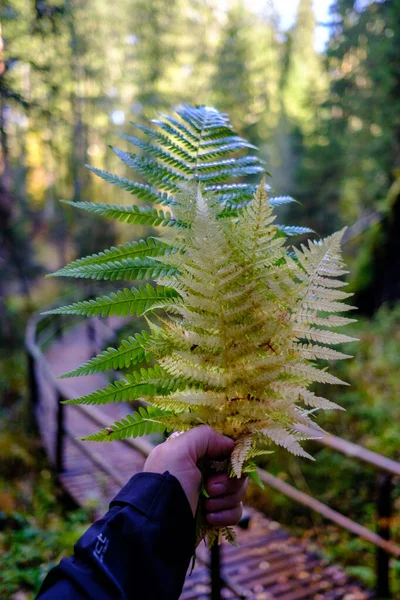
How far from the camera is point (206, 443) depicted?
48.5 inches

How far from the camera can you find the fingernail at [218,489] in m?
1.28

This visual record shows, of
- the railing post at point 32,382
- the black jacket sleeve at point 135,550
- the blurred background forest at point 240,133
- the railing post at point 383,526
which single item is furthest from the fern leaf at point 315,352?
the railing post at point 32,382

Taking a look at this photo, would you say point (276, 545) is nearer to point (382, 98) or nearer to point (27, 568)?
point (27, 568)

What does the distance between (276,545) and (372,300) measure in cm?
889

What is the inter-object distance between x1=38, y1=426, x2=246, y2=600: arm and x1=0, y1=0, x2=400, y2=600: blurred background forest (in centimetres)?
80

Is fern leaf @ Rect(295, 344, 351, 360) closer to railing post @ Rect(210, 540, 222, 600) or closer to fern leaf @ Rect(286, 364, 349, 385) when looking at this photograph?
fern leaf @ Rect(286, 364, 349, 385)

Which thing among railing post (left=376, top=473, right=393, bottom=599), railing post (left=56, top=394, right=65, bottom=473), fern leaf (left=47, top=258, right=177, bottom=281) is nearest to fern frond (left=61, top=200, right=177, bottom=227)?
fern leaf (left=47, top=258, right=177, bottom=281)

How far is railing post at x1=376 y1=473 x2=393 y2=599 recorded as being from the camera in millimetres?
4402

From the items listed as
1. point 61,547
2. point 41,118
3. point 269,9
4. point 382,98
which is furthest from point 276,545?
point 269,9

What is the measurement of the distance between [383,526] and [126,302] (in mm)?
4137

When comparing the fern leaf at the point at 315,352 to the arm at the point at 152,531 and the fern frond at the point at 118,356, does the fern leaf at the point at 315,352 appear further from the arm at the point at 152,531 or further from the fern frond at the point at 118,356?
the fern frond at the point at 118,356

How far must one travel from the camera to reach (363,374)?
10.4 metres

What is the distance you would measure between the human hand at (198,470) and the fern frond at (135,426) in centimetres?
8

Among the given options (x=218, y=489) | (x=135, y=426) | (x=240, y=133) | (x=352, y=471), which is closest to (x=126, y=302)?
(x=135, y=426)
